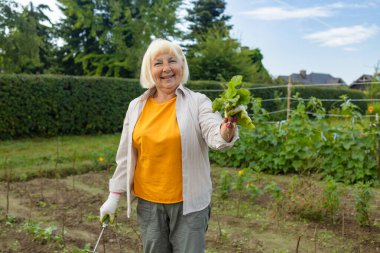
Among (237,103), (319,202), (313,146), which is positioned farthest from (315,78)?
(237,103)

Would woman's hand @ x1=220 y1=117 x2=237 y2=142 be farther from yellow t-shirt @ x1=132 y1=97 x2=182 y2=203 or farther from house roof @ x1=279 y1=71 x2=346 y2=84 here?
house roof @ x1=279 y1=71 x2=346 y2=84

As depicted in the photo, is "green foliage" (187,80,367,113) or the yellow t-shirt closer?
the yellow t-shirt

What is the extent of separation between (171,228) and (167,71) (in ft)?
2.57

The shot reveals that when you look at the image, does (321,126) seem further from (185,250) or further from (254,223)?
(185,250)

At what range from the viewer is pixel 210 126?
1939mm

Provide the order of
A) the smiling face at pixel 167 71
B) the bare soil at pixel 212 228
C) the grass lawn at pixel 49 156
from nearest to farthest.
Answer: the smiling face at pixel 167 71
the bare soil at pixel 212 228
the grass lawn at pixel 49 156

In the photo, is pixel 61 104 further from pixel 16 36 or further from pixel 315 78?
pixel 315 78

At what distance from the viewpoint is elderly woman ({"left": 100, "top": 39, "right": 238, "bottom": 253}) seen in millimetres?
2035

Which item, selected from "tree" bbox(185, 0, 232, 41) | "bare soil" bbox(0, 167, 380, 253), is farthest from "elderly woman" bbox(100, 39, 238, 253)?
"tree" bbox(185, 0, 232, 41)

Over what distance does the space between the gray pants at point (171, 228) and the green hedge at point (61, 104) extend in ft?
29.2

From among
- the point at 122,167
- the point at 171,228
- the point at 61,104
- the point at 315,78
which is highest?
the point at 315,78

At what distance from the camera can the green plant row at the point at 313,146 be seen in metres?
5.89

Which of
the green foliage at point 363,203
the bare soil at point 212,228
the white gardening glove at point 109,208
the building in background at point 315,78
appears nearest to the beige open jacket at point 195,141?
the white gardening glove at point 109,208

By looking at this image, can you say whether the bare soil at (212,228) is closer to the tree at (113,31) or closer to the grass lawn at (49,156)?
the grass lawn at (49,156)
